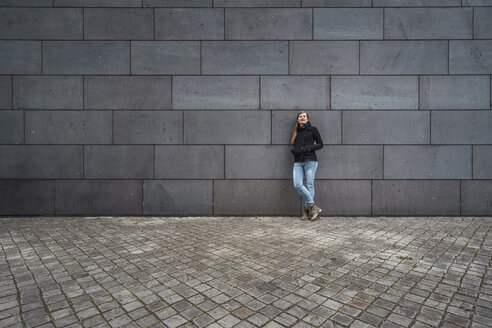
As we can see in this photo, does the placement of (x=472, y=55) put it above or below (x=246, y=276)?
above

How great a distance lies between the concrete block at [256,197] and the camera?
20.3 ft

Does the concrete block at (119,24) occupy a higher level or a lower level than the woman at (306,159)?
higher

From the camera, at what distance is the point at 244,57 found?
6.16 meters

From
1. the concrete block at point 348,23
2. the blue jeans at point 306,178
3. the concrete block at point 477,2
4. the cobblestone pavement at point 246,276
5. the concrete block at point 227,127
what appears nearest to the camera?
the cobblestone pavement at point 246,276

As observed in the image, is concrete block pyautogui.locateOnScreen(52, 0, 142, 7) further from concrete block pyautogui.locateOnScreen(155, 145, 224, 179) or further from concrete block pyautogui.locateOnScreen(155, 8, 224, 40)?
concrete block pyautogui.locateOnScreen(155, 145, 224, 179)

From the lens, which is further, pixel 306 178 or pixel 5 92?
pixel 5 92

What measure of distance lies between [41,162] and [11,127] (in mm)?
1079

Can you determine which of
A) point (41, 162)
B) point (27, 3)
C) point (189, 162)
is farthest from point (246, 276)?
point (27, 3)

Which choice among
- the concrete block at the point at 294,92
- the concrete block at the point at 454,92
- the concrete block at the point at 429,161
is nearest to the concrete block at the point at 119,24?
the concrete block at the point at 294,92

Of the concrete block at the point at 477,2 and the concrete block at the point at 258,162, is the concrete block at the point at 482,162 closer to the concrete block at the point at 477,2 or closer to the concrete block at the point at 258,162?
the concrete block at the point at 477,2

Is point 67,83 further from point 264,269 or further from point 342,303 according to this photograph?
point 342,303

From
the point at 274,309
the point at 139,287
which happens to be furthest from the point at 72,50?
the point at 274,309

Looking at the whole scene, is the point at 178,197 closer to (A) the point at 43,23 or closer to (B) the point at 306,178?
(B) the point at 306,178

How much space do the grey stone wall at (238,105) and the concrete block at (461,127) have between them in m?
0.02
